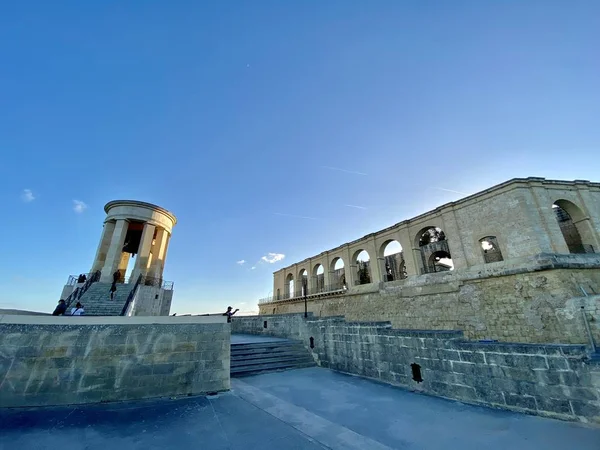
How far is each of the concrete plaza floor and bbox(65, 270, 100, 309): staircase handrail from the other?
855 cm

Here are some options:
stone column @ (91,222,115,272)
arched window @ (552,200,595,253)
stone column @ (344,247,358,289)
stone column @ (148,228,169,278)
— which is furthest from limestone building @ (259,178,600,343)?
stone column @ (91,222,115,272)

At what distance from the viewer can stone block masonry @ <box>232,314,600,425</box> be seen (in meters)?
4.09

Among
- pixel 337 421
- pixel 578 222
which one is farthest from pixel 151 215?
pixel 578 222

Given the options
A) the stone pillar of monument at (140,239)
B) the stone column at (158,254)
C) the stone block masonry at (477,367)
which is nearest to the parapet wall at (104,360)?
the stone block masonry at (477,367)

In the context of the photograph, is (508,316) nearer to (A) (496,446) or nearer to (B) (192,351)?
(A) (496,446)

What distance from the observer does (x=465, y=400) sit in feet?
17.5

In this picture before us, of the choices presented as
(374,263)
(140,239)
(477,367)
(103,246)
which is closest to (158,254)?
(140,239)

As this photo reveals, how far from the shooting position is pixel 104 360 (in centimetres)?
568

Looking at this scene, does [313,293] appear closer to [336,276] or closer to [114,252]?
[336,276]

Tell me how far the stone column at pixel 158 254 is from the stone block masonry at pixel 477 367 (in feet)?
44.4

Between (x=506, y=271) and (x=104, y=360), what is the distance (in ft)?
59.7

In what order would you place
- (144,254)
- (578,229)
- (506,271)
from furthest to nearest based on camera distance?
(144,254) → (578,229) → (506,271)

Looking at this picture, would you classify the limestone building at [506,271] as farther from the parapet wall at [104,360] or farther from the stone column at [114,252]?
the stone column at [114,252]

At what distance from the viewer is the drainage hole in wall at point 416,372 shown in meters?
6.41
